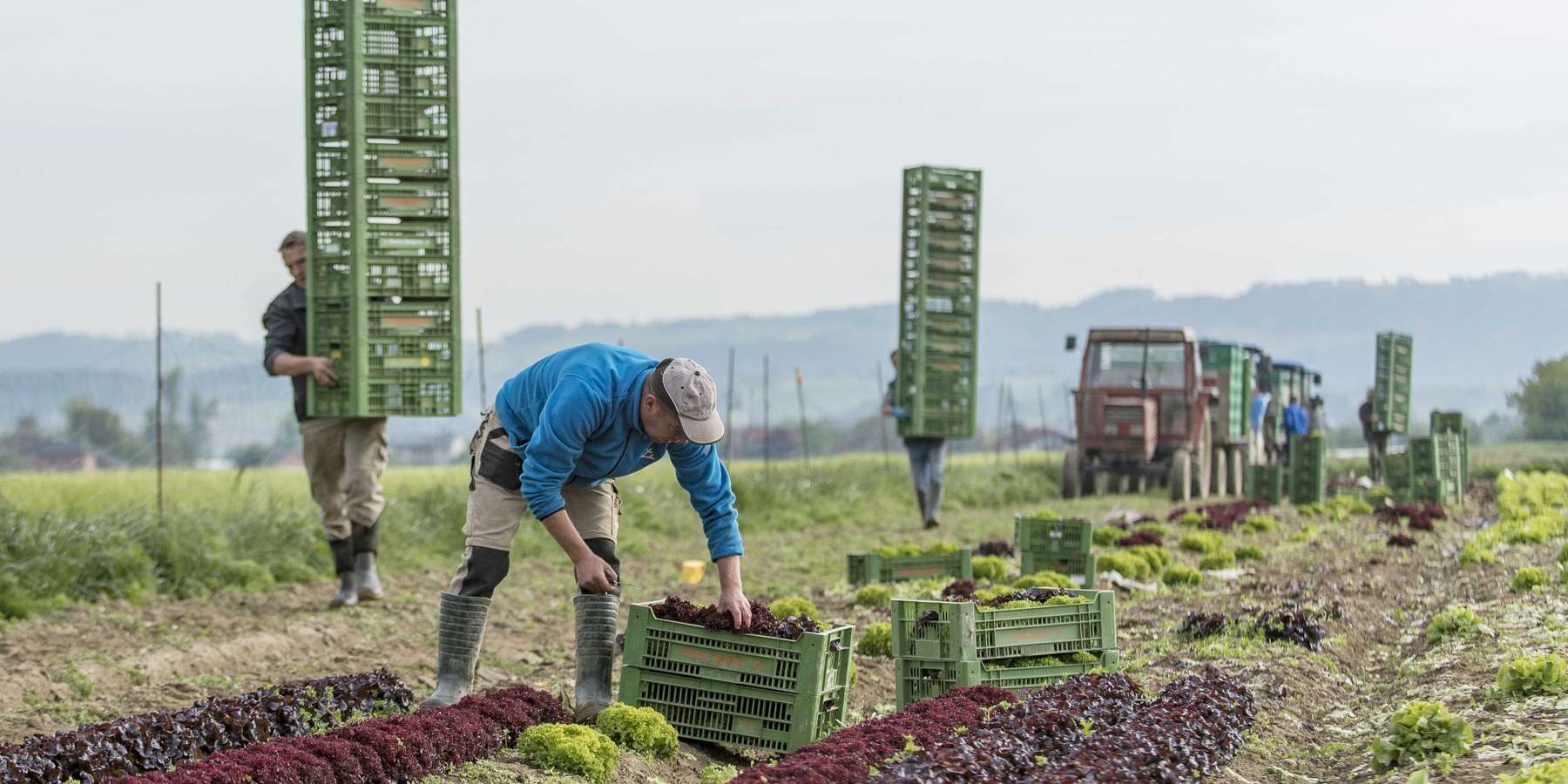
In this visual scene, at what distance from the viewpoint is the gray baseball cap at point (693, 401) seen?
5.09m

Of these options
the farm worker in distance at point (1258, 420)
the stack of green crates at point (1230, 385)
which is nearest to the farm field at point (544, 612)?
the stack of green crates at point (1230, 385)

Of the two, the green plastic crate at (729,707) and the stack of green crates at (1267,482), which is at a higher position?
the green plastic crate at (729,707)

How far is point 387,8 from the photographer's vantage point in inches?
386

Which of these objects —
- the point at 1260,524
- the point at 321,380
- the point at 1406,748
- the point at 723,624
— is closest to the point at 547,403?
the point at 723,624

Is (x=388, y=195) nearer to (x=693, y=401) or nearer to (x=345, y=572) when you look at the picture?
(x=345, y=572)

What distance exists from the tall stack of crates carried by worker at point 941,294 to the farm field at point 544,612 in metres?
1.58

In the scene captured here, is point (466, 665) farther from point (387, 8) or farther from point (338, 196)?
point (387, 8)

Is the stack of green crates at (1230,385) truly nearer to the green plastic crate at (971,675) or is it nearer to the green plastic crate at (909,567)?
the green plastic crate at (909,567)

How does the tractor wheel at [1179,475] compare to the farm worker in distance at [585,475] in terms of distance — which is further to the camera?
the tractor wheel at [1179,475]

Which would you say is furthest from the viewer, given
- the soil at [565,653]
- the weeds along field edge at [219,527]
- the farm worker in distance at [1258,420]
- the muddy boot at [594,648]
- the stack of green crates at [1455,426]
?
the farm worker in distance at [1258,420]

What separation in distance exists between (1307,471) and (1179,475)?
5.77 feet

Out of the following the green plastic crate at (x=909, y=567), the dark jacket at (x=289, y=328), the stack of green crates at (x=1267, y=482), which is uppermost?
the dark jacket at (x=289, y=328)

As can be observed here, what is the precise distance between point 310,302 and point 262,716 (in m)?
4.57

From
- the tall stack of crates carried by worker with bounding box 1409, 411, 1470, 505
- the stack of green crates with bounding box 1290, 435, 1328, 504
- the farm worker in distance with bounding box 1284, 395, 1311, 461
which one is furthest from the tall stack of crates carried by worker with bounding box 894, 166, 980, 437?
the farm worker in distance with bounding box 1284, 395, 1311, 461
